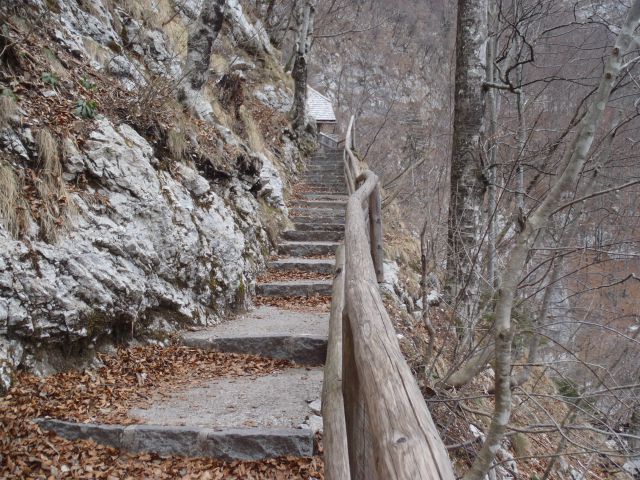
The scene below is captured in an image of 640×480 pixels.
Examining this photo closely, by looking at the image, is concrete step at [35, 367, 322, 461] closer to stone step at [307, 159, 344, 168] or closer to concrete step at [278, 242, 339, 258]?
concrete step at [278, 242, 339, 258]

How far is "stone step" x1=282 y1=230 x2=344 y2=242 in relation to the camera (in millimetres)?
6500

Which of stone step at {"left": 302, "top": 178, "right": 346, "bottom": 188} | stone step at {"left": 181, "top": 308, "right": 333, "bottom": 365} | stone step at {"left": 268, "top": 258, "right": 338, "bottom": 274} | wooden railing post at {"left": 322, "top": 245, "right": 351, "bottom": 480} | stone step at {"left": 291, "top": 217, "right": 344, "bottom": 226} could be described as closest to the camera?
wooden railing post at {"left": 322, "top": 245, "right": 351, "bottom": 480}

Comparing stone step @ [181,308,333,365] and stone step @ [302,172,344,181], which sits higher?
stone step @ [302,172,344,181]

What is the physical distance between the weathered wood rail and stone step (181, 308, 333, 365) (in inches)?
37.8

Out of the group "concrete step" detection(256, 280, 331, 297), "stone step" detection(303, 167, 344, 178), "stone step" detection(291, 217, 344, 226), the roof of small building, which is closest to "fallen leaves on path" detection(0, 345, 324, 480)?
"concrete step" detection(256, 280, 331, 297)

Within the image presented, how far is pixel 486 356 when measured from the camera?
125 inches

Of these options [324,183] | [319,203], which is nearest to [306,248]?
[319,203]

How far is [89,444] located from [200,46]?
4829mm

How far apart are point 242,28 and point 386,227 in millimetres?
7891

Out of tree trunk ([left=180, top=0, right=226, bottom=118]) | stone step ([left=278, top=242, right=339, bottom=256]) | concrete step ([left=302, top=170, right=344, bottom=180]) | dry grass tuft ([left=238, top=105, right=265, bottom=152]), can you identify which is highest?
tree trunk ([left=180, top=0, right=226, bottom=118])

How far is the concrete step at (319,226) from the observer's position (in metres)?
6.62

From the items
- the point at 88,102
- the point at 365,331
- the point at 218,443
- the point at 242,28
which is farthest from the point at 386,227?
the point at 242,28

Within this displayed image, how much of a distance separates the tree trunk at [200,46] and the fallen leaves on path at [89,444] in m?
3.81

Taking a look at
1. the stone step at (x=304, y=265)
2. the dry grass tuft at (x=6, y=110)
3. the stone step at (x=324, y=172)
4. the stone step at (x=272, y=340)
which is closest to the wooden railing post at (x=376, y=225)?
the stone step at (x=304, y=265)
